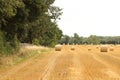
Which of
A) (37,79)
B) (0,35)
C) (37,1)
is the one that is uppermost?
(37,1)

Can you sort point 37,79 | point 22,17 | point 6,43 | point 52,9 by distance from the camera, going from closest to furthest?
point 37,79, point 22,17, point 6,43, point 52,9

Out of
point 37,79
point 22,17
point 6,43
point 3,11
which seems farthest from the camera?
point 6,43

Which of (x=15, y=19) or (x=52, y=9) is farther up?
(x=52, y=9)

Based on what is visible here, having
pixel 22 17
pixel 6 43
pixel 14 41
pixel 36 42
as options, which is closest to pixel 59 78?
pixel 22 17

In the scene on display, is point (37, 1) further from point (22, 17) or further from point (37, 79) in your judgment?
point (37, 79)

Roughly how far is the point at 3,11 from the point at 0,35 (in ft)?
38.7

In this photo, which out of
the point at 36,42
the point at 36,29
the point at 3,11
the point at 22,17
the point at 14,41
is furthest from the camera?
the point at 36,42

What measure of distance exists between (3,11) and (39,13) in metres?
11.9

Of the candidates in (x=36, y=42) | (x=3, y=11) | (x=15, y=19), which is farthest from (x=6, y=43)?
(x=36, y=42)

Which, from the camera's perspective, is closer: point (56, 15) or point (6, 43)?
point (6, 43)

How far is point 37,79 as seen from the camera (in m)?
18.1

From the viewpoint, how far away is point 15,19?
35844 mm

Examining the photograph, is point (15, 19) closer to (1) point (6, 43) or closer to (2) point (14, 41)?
(1) point (6, 43)

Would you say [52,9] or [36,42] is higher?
[52,9]
